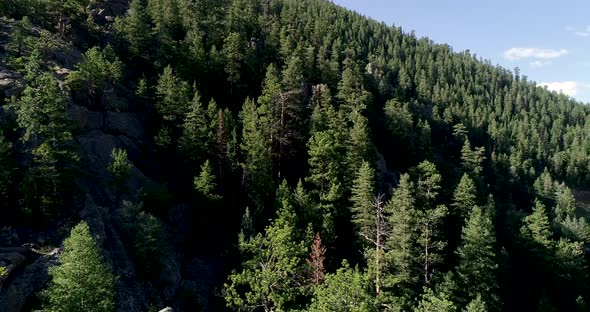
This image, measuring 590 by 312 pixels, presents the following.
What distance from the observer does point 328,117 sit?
57875 mm

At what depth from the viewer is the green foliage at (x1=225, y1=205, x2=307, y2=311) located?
1455 inches

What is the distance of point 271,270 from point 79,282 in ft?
55.3

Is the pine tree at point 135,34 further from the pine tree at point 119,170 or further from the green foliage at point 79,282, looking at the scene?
the green foliage at point 79,282

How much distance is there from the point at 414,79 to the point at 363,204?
119296mm

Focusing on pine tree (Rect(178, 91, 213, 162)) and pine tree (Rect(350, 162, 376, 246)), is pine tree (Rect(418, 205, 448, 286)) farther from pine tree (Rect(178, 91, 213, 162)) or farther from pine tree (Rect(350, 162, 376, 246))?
pine tree (Rect(178, 91, 213, 162))

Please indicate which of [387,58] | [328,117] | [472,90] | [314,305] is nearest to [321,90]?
[328,117]

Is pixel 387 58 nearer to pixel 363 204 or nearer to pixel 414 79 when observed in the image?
pixel 414 79

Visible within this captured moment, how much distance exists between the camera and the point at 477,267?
44.1m

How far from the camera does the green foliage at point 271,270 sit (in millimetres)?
36969

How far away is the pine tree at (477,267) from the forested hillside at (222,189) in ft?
0.56

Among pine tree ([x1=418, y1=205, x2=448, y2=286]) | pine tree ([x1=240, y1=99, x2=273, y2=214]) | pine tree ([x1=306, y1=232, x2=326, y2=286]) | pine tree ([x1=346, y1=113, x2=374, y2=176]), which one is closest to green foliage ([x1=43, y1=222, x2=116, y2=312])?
pine tree ([x1=306, y1=232, x2=326, y2=286])

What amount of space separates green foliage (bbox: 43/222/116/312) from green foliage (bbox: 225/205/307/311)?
36.3 feet

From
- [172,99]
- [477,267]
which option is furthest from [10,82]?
[477,267]

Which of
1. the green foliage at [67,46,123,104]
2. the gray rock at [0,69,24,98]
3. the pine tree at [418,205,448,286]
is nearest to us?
the pine tree at [418,205,448,286]
